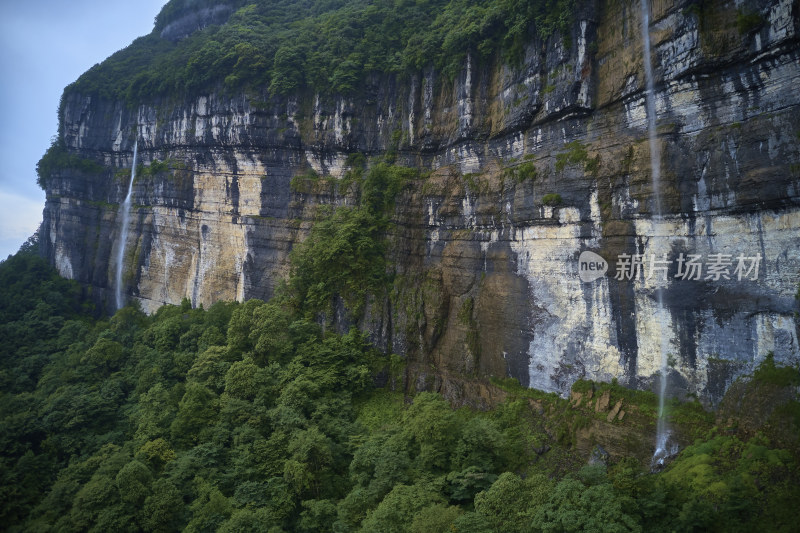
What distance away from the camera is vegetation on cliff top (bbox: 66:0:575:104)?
1616 centimetres

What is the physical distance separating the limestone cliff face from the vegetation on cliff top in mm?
661

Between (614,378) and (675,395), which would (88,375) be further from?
(675,395)

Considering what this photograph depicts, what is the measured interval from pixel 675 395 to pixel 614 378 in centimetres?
145

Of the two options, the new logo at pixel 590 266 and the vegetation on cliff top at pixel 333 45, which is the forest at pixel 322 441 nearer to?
the new logo at pixel 590 266

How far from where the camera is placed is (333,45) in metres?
21.9

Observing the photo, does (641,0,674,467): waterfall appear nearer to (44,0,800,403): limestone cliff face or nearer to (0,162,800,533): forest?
(44,0,800,403): limestone cliff face

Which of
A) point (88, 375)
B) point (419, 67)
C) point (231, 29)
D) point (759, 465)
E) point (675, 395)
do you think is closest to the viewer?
point (759, 465)

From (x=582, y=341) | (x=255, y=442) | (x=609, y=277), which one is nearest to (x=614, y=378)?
(x=582, y=341)

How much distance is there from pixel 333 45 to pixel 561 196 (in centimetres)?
1389

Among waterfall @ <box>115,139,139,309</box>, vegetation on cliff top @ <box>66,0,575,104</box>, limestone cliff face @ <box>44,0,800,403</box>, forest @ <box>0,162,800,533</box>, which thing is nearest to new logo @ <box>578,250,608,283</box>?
limestone cliff face @ <box>44,0,800,403</box>

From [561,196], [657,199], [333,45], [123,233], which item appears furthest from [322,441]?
[123,233]

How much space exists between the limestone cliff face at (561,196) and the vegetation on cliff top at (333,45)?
661 mm

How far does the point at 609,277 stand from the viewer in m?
12.6

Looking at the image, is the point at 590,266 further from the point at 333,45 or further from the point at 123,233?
the point at 123,233
